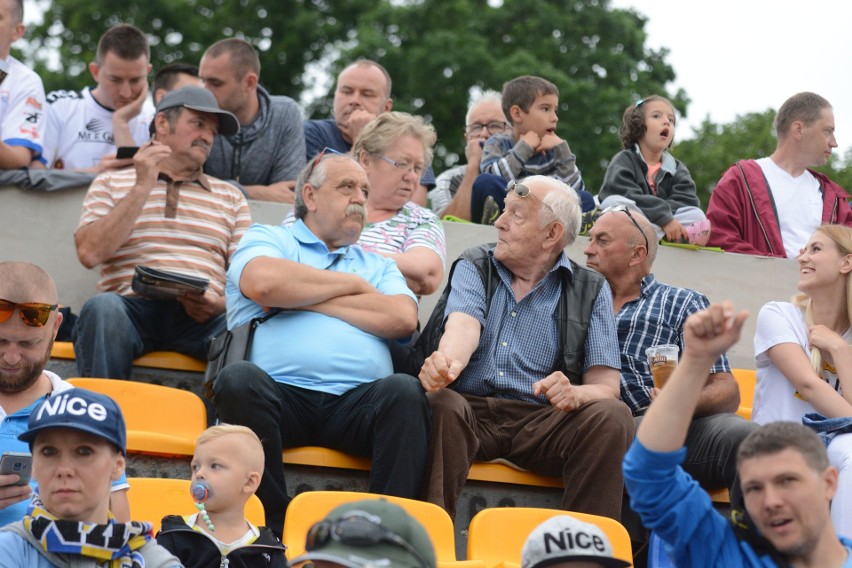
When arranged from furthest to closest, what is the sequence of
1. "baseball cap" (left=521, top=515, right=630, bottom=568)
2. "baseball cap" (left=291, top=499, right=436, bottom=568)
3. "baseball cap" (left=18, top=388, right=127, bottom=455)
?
"baseball cap" (left=18, top=388, right=127, bottom=455) < "baseball cap" (left=521, top=515, right=630, bottom=568) < "baseball cap" (left=291, top=499, right=436, bottom=568)

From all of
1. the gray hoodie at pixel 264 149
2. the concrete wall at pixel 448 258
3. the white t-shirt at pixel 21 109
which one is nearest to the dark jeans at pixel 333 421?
the concrete wall at pixel 448 258

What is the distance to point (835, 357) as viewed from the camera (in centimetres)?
507

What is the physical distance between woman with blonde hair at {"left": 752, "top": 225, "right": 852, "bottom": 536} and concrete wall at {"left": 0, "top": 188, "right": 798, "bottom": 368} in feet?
5.87

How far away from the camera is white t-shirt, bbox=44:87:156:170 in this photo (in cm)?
692

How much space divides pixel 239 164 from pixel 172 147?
2.55 ft

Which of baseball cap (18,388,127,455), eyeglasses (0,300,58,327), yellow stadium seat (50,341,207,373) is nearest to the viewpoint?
baseball cap (18,388,127,455)

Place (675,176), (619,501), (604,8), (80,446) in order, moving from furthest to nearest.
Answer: (604,8) → (675,176) → (619,501) → (80,446)

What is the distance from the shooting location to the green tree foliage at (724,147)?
565 inches

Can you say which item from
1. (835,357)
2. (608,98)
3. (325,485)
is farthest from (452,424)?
(608,98)

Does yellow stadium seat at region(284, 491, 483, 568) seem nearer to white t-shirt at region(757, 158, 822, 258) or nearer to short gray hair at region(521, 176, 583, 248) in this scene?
short gray hair at region(521, 176, 583, 248)

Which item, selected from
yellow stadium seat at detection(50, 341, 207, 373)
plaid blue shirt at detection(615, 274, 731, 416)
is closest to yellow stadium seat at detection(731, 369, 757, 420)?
plaid blue shirt at detection(615, 274, 731, 416)

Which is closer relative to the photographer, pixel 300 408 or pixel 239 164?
pixel 300 408

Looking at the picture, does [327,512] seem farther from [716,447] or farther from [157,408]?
[716,447]

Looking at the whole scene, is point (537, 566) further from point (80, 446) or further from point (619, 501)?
point (619, 501)
